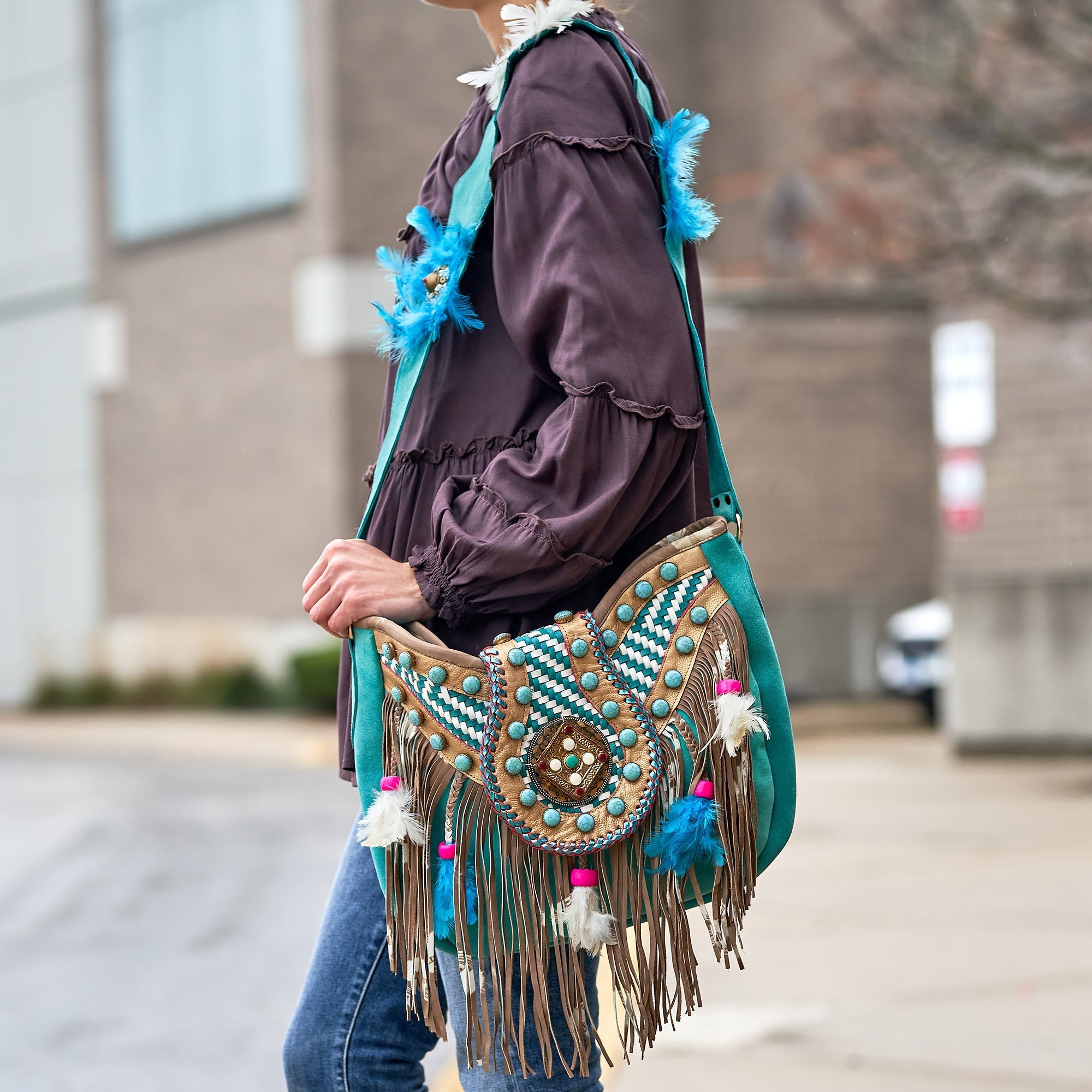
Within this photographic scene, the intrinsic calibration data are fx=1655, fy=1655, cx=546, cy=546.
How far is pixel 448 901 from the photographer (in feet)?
5.73

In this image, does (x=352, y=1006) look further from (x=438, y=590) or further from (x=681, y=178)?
(x=681, y=178)

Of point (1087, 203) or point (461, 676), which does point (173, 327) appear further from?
point (461, 676)

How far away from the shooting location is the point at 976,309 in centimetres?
1593

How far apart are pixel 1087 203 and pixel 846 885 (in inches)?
207

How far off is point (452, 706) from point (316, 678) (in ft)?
50.9

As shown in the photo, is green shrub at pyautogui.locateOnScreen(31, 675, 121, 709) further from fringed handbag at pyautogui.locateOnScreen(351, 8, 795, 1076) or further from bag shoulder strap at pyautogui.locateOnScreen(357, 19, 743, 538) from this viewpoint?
fringed handbag at pyautogui.locateOnScreen(351, 8, 795, 1076)

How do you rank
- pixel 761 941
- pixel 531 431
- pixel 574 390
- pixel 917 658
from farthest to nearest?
pixel 917 658, pixel 761 941, pixel 531 431, pixel 574 390

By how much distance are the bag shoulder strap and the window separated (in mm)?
17541

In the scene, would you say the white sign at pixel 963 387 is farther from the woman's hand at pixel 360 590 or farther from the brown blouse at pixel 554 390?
the woman's hand at pixel 360 590

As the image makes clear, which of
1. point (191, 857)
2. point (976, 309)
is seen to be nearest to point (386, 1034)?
point (191, 857)

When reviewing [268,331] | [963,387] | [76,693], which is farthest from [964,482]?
[76,693]

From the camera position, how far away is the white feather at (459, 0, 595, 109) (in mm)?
1868

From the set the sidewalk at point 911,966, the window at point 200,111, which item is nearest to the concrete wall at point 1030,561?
the sidewalk at point 911,966

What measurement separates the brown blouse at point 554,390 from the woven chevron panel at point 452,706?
79mm
